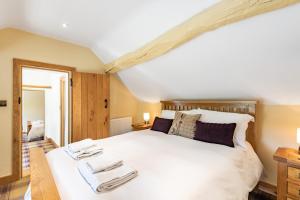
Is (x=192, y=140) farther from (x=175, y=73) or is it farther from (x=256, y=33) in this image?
(x=256, y=33)

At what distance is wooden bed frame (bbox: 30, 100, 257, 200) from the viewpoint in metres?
1.12

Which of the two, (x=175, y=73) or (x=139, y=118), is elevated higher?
(x=175, y=73)

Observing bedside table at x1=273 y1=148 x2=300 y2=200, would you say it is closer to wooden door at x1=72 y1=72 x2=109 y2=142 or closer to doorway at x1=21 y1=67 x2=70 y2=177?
wooden door at x1=72 y1=72 x2=109 y2=142

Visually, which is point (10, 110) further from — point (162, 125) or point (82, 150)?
point (162, 125)

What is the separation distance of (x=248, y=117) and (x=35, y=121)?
20.7 feet

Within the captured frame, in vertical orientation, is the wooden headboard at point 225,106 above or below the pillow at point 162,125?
above

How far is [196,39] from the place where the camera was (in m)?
1.91

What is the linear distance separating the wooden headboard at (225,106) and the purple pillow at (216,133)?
18.8 inches

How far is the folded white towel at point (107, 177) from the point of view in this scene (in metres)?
1.10

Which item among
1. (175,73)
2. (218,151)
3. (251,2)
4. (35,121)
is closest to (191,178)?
(218,151)

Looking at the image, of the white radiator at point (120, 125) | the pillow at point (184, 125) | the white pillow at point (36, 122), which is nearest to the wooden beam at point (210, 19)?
the pillow at point (184, 125)

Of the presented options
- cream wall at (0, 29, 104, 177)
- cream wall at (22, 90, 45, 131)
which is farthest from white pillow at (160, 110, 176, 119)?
cream wall at (22, 90, 45, 131)

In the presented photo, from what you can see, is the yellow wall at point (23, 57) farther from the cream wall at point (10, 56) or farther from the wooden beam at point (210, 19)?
the wooden beam at point (210, 19)

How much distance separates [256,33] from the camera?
154 centimetres
